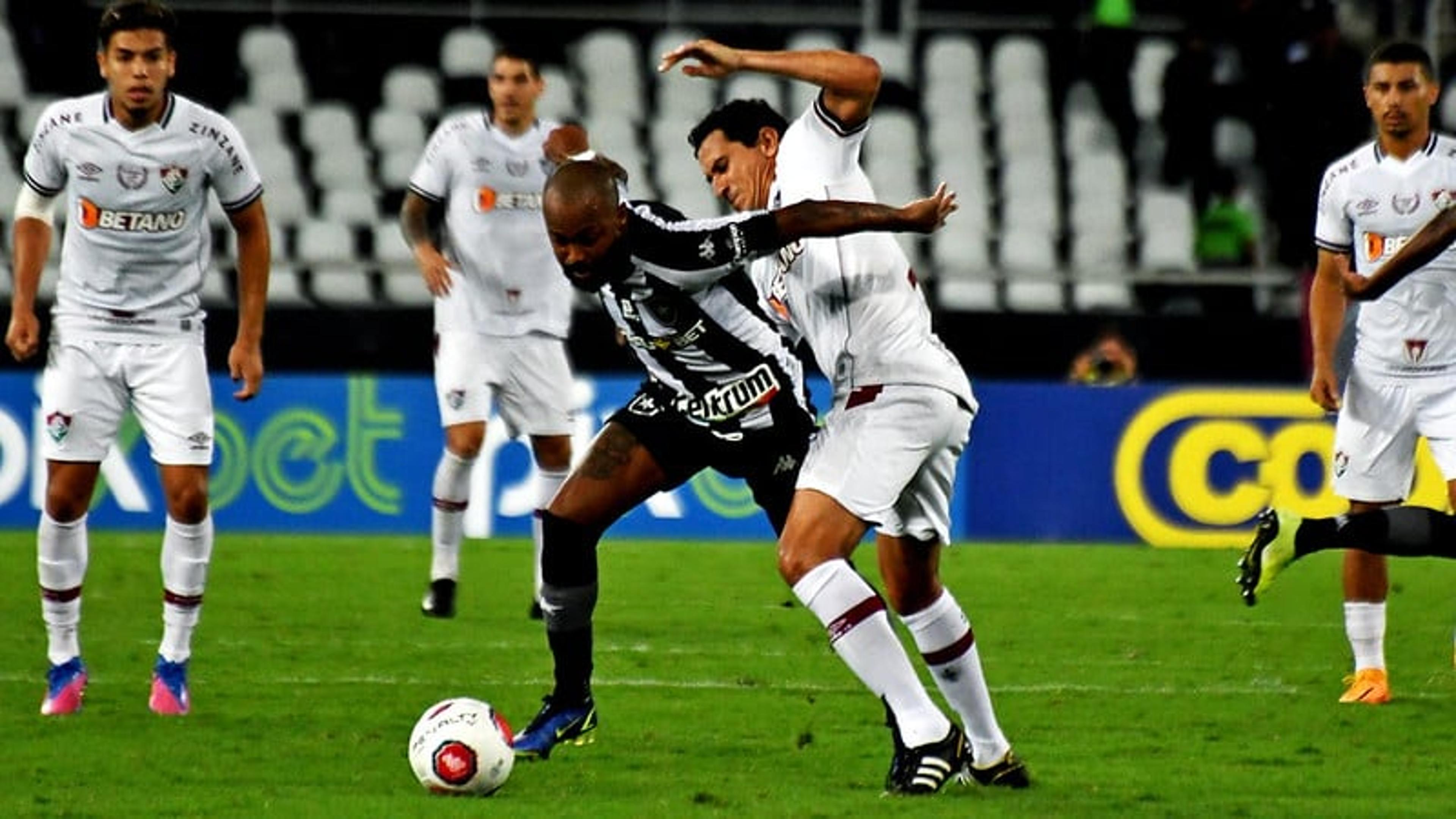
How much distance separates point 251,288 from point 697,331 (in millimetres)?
1863

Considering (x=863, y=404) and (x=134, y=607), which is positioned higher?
(x=863, y=404)

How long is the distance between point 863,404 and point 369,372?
10.4 metres

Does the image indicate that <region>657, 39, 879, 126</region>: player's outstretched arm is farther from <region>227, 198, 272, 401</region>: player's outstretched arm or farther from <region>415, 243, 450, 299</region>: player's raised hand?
<region>415, 243, 450, 299</region>: player's raised hand

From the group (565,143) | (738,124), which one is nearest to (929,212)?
(738,124)

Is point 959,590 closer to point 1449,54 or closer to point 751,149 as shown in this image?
point 751,149

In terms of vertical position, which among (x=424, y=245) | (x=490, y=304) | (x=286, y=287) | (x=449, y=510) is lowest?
(x=286, y=287)

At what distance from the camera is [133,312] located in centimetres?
878

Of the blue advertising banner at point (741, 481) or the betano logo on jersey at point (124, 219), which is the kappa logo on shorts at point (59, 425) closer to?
the betano logo on jersey at point (124, 219)

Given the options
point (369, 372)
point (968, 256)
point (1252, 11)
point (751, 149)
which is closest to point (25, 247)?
point (751, 149)

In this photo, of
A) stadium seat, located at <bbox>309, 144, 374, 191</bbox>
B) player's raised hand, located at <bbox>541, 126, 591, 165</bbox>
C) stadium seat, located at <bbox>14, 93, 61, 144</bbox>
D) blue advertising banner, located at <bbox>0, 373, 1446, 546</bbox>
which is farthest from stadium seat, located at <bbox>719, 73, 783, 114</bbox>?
player's raised hand, located at <bbox>541, 126, 591, 165</bbox>

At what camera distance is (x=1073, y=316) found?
17781 mm

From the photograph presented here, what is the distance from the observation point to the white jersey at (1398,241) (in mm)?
9477

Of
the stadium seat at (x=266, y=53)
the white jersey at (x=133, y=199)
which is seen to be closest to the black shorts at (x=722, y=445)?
the white jersey at (x=133, y=199)

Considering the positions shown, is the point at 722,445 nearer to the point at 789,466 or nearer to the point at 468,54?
the point at 789,466
